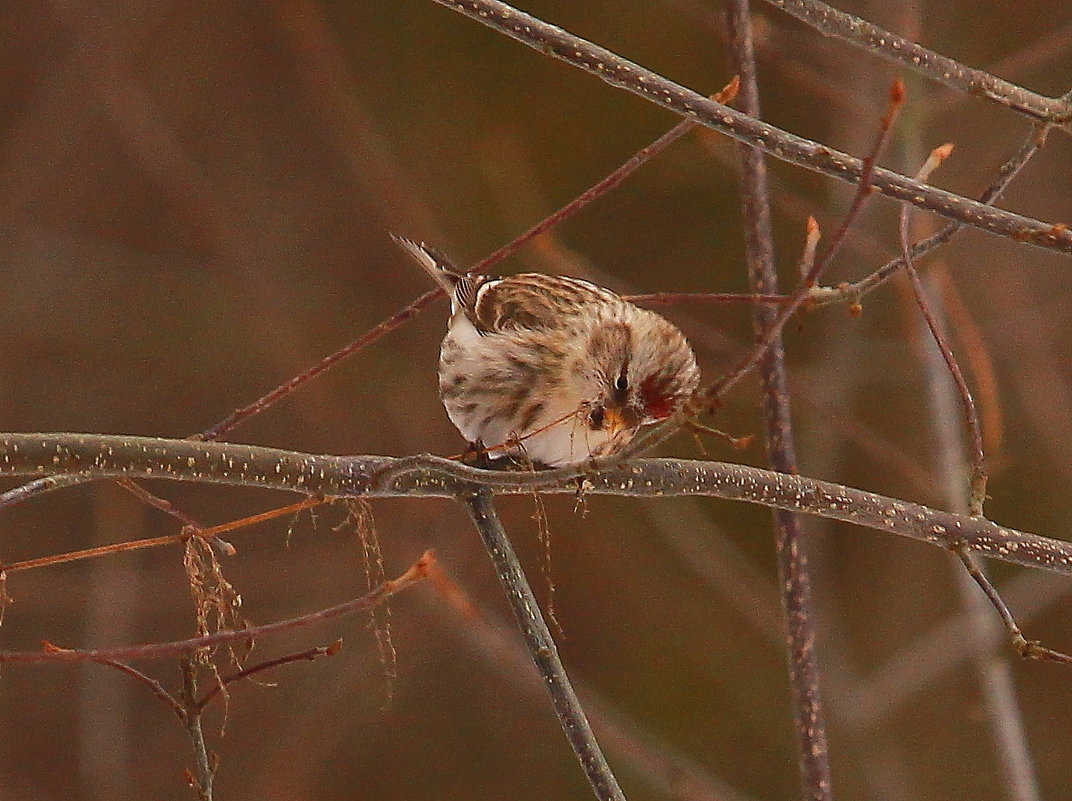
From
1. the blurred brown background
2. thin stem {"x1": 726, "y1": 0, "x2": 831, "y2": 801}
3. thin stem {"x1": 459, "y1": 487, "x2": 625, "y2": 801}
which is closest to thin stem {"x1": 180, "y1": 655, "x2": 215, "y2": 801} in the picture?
thin stem {"x1": 459, "y1": 487, "x2": 625, "y2": 801}

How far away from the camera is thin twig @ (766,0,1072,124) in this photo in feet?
2.79

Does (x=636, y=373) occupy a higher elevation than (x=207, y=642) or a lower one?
higher

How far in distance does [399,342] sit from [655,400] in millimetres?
1377

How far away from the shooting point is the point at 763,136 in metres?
0.77

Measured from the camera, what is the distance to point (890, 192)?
2.49 feet

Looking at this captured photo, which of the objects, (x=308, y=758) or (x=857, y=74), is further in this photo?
(x=308, y=758)

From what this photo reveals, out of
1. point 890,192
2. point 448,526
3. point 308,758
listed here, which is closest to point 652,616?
point 448,526

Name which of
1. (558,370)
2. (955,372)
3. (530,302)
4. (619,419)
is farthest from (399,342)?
(955,372)

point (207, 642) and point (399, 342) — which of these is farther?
point (399, 342)

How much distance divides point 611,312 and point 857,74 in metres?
1.11

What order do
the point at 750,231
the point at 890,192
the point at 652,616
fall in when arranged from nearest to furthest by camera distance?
the point at 890,192
the point at 750,231
the point at 652,616

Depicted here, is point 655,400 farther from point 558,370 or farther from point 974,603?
point 974,603

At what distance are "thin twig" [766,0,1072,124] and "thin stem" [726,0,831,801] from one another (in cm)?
22

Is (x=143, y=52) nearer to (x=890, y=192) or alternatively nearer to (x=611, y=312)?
(x=611, y=312)
